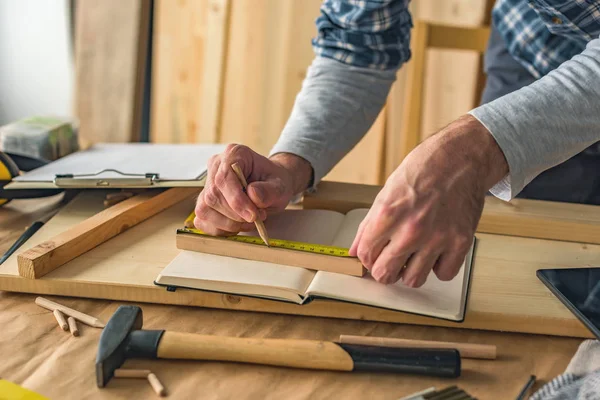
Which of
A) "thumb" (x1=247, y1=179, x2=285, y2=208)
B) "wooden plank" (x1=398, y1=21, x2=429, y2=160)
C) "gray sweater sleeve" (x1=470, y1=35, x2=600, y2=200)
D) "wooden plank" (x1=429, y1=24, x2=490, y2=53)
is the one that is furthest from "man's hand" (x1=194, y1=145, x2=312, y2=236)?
"wooden plank" (x1=429, y1=24, x2=490, y2=53)

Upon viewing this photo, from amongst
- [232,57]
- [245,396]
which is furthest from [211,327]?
[232,57]

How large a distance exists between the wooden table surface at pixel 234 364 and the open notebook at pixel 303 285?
36 mm

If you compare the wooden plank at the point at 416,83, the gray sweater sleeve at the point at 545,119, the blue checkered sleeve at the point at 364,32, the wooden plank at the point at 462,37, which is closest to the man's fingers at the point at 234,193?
the gray sweater sleeve at the point at 545,119

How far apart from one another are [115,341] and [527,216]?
2.49 feet

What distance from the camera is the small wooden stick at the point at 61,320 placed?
0.85 m

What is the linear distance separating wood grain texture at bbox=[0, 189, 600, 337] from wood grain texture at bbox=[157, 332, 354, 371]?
0.39 feet

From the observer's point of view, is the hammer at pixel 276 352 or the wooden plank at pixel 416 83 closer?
the hammer at pixel 276 352

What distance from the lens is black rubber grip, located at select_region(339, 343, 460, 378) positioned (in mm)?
756

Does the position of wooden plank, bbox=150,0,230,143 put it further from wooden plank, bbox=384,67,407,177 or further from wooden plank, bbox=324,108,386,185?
wooden plank, bbox=384,67,407,177

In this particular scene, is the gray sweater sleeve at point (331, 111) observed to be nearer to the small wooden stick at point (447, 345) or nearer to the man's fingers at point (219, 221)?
the man's fingers at point (219, 221)

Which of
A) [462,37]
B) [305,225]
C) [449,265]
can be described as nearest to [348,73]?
[305,225]

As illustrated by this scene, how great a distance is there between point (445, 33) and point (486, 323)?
1.45m

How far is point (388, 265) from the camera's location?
0.86 m

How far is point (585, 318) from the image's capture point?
85 centimetres
